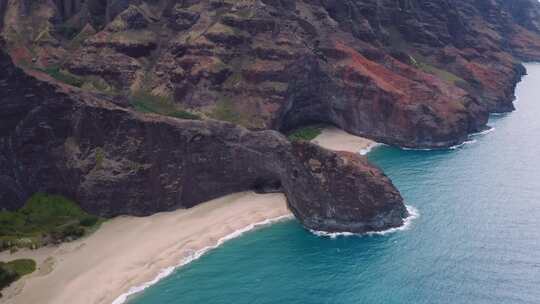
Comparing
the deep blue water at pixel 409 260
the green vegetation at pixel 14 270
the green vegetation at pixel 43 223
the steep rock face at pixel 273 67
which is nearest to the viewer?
the deep blue water at pixel 409 260

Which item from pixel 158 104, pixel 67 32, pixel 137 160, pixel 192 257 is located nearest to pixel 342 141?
pixel 158 104

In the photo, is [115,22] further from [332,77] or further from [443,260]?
[443,260]

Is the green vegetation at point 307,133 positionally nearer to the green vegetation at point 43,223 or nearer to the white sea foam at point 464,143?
the white sea foam at point 464,143

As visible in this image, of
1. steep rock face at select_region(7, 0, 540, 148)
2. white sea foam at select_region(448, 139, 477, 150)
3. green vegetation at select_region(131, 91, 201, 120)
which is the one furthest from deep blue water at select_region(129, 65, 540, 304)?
green vegetation at select_region(131, 91, 201, 120)

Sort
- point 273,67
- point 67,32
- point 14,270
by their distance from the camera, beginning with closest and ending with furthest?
point 14,270
point 273,67
point 67,32

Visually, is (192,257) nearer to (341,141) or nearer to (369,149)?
(341,141)

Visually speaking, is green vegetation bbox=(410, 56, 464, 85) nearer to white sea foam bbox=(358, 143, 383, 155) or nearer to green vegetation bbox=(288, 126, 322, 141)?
white sea foam bbox=(358, 143, 383, 155)

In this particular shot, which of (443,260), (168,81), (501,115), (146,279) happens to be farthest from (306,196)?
(501,115)

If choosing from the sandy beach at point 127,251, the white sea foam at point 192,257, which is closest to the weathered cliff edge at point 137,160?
the sandy beach at point 127,251
